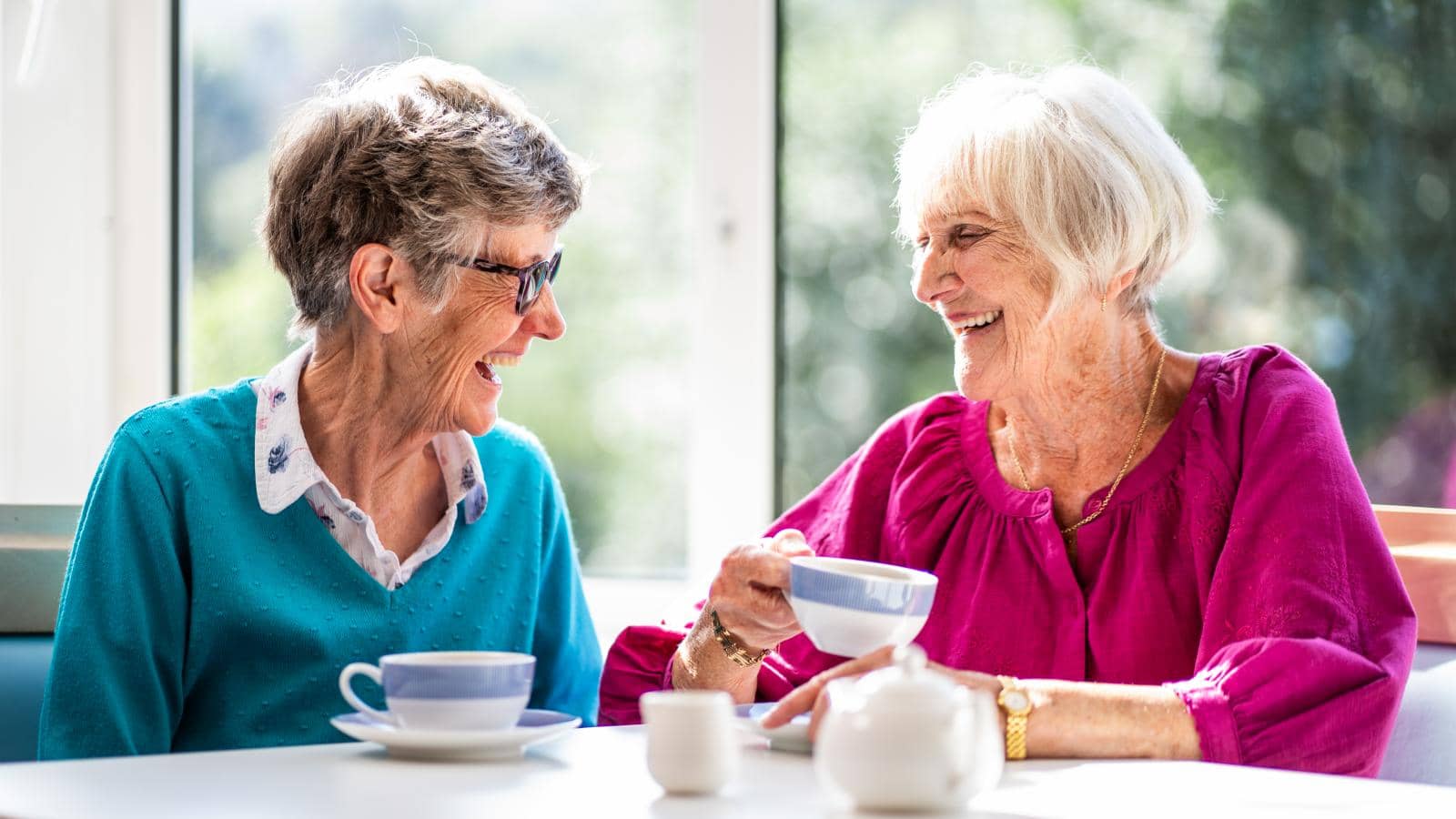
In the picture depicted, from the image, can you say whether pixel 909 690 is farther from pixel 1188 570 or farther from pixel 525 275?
pixel 525 275

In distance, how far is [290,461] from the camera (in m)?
1.73

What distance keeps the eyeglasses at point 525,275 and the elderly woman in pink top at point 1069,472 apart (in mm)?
432

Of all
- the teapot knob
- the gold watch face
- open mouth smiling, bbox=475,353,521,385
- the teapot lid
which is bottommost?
the gold watch face

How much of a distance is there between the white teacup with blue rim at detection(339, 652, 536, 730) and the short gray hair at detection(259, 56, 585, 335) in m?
0.68

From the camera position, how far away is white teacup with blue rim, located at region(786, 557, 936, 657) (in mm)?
1266

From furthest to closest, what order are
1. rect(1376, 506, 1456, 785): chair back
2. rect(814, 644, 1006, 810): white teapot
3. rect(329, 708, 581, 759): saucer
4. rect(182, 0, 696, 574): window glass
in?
rect(182, 0, 696, 574): window glass
rect(1376, 506, 1456, 785): chair back
rect(329, 708, 581, 759): saucer
rect(814, 644, 1006, 810): white teapot

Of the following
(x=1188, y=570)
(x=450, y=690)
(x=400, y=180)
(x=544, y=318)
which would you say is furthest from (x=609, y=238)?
(x=450, y=690)

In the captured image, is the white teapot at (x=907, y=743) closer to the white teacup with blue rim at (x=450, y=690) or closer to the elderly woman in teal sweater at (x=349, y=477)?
the white teacup with blue rim at (x=450, y=690)

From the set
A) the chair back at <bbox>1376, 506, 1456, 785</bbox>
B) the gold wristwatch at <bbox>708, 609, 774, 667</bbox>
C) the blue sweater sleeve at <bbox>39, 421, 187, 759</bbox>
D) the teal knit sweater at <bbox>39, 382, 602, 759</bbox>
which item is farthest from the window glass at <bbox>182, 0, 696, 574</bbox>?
the chair back at <bbox>1376, 506, 1456, 785</bbox>

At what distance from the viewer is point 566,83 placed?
300cm

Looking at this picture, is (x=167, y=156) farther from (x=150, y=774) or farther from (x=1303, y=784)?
(x=1303, y=784)

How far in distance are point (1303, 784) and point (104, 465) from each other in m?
1.29

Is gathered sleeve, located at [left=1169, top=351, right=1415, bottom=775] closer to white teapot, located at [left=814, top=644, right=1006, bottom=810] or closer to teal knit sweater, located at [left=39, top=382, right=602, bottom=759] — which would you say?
white teapot, located at [left=814, top=644, right=1006, bottom=810]

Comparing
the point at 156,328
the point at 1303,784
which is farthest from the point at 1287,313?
the point at 156,328
